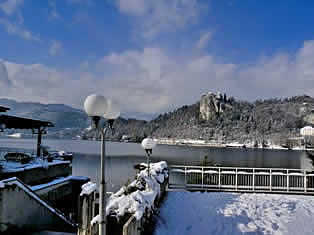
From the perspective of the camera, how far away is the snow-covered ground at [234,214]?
7102mm

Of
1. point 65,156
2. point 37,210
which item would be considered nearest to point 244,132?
point 65,156

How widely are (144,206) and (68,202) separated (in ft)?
28.2

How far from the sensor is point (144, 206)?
5785mm

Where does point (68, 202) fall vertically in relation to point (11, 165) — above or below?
below

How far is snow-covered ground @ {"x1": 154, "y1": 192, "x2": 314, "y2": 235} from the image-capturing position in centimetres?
710

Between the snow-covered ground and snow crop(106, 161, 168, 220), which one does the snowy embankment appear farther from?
the snow-covered ground

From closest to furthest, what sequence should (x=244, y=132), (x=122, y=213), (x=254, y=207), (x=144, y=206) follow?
1. (x=122, y=213)
2. (x=144, y=206)
3. (x=254, y=207)
4. (x=244, y=132)

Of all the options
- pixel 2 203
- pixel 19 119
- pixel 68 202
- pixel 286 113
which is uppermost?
pixel 286 113

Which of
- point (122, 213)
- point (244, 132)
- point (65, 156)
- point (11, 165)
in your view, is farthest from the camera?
point (244, 132)

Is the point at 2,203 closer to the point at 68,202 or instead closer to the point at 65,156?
the point at 68,202

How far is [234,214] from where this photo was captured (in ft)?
26.4

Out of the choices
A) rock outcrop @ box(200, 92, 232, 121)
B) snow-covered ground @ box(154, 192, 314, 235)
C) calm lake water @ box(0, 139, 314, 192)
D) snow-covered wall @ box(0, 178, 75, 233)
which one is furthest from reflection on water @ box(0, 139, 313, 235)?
rock outcrop @ box(200, 92, 232, 121)

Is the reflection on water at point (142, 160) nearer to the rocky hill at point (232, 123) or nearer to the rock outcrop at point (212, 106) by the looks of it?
the rocky hill at point (232, 123)

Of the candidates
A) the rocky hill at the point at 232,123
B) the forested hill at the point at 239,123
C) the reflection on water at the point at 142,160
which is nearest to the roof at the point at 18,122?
the reflection on water at the point at 142,160
